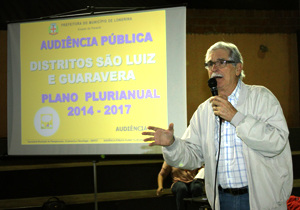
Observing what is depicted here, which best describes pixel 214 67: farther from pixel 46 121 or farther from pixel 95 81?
pixel 46 121

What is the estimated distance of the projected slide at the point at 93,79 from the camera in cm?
267

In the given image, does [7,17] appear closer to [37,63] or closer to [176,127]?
[37,63]

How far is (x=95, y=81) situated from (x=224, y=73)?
1478mm

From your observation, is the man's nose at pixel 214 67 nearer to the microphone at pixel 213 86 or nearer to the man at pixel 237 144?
the man at pixel 237 144

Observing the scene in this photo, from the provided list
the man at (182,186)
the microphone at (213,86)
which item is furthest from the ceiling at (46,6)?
the microphone at (213,86)

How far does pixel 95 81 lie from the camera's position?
2807 millimetres

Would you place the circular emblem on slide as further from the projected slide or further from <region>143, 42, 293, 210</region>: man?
<region>143, 42, 293, 210</region>: man

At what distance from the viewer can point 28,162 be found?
393 cm

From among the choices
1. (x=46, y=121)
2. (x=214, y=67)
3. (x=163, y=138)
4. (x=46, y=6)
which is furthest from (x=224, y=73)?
(x=46, y=6)

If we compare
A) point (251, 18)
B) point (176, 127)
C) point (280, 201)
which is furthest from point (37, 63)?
point (251, 18)

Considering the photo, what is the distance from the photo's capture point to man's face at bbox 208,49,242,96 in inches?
65.6

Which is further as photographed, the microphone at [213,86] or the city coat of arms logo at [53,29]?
the city coat of arms logo at [53,29]

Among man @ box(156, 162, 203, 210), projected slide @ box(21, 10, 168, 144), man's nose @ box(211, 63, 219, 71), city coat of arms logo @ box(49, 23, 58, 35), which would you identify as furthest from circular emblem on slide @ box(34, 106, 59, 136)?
man's nose @ box(211, 63, 219, 71)

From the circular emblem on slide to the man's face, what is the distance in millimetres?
1772
